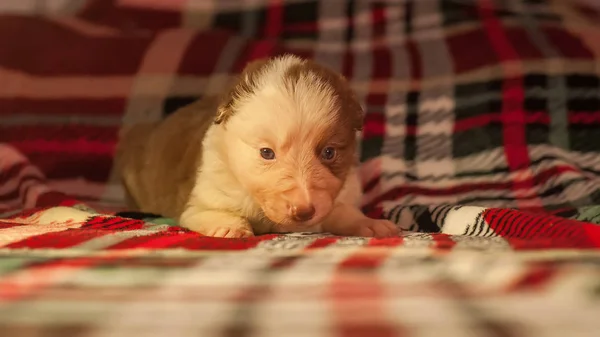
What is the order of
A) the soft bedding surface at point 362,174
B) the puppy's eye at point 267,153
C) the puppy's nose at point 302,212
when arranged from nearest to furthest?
1. the soft bedding surface at point 362,174
2. the puppy's nose at point 302,212
3. the puppy's eye at point 267,153

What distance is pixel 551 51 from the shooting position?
117 inches

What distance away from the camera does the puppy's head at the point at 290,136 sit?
1751mm

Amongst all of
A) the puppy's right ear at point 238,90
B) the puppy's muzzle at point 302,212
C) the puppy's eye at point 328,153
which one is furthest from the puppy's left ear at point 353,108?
the puppy's muzzle at point 302,212

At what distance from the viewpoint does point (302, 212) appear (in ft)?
5.57

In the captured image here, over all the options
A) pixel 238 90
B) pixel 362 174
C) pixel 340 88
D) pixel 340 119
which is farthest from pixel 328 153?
pixel 362 174

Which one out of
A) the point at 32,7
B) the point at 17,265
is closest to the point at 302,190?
the point at 17,265

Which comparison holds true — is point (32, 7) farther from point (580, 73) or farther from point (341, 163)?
point (580, 73)

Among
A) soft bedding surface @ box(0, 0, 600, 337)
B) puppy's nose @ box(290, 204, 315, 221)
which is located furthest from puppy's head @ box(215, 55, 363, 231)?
soft bedding surface @ box(0, 0, 600, 337)

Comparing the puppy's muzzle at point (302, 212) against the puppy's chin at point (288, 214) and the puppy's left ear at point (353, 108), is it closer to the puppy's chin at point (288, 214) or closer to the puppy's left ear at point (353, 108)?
the puppy's chin at point (288, 214)

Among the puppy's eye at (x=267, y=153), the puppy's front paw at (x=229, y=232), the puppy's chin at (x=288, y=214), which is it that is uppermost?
the puppy's eye at (x=267, y=153)

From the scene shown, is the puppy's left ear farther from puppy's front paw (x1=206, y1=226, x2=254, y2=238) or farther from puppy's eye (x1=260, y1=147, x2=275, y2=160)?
puppy's front paw (x1=206, y1=226, x2=254, y2=238)

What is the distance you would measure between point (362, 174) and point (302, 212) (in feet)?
3.49

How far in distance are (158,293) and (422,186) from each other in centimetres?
162

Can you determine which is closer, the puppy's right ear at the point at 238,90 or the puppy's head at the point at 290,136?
the puppy's head at the point at 290,136
